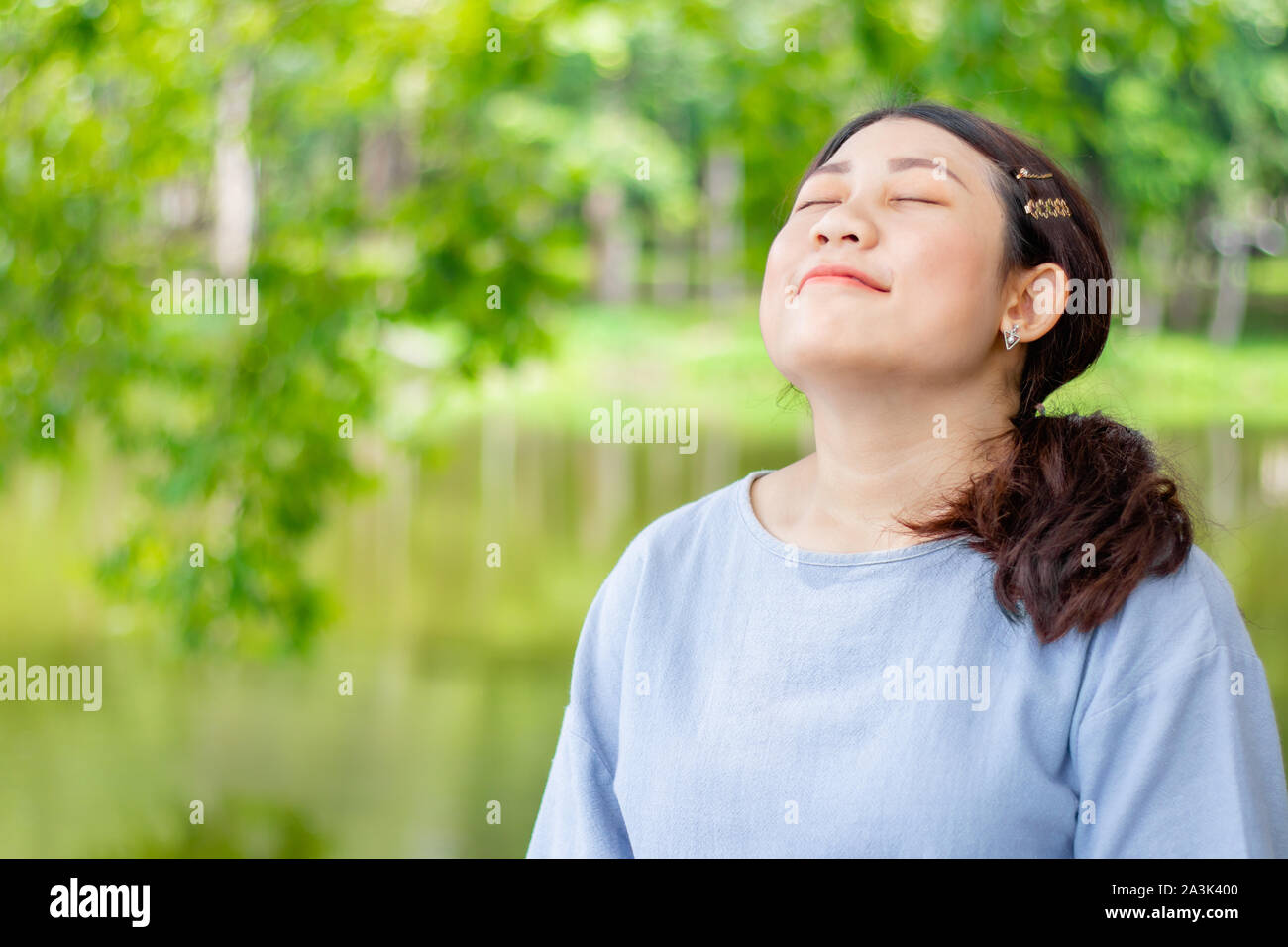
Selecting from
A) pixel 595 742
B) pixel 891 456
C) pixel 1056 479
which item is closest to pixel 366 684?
pixel 595 742

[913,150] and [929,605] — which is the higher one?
[913,150]

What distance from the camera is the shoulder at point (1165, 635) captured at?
0.96 meters

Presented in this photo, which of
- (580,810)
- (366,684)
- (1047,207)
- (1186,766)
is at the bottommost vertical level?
(366,684)

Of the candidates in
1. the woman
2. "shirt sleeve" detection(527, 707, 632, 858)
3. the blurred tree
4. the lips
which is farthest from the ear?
the blurred tree

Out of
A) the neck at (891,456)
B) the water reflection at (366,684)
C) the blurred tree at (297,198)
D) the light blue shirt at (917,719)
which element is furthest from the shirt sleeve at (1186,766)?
the water reflection at (366,684)

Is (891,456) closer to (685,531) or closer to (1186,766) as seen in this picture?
(685,531)

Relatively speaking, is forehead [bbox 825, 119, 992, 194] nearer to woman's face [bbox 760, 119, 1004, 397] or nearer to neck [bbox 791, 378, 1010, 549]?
woman's face [bbox 760, 119, 1004, 397]

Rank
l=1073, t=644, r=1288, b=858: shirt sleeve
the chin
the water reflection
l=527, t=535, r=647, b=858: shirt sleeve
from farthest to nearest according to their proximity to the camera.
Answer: the water reflection → l=527, t=535, r=647, b=858: shirt sleeve → the chin → l=1073, t=644, r=1288, b=858: shirt sleeve

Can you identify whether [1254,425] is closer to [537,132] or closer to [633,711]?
[537,132]

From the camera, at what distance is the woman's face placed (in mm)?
1105

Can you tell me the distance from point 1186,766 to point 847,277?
46 cm

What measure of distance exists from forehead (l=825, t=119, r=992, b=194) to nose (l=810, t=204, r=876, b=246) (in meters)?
0.05

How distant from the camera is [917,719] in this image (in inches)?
39.2

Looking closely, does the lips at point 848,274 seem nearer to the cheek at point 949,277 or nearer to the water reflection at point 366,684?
the cheek at point 949,277
